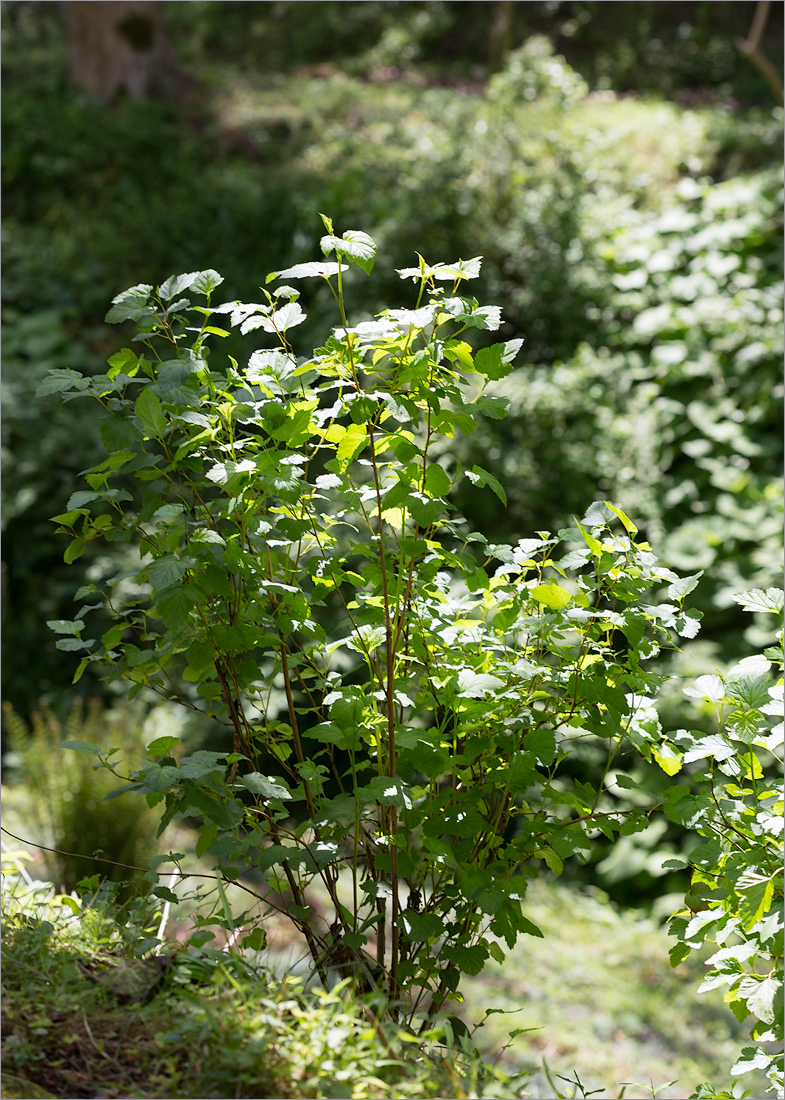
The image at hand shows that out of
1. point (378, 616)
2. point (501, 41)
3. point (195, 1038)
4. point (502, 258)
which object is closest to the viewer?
point (195, 1038)

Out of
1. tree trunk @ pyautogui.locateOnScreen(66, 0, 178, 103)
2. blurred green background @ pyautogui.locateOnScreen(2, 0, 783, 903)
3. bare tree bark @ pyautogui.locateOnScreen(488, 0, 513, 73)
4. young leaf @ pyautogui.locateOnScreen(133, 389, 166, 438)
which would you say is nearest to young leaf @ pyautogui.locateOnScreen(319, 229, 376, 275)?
young leaf @ pyautogui.locateOnScreen(133, 389, 166, 438)

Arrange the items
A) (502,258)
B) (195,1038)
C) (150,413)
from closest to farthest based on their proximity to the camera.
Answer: (195,1038)
(150,413)
(502,258)

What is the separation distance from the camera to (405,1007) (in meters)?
1.44

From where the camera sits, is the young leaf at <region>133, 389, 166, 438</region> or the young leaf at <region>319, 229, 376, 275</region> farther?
the young leaf at <region>133, 389, 166, 438</region>

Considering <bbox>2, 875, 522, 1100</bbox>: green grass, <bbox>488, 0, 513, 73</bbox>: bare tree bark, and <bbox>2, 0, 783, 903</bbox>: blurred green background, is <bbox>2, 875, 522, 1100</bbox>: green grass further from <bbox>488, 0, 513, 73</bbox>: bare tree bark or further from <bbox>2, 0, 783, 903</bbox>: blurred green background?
<bbox>488, 0, 513, 73</bbox>: bare tree bark

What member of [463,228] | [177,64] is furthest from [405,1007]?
[177,64]

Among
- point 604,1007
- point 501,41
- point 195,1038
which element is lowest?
point 604,1007

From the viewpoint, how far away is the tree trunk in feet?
25.8

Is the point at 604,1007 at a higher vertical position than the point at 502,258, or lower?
lower

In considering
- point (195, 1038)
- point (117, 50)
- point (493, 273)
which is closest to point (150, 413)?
point (195, 1038)

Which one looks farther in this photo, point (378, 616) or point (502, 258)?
point (502, 258)

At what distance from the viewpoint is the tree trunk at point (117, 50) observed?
7871 millimetres

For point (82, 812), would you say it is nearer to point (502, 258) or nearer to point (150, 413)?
point (150, 413)

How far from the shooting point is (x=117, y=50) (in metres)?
7.96
